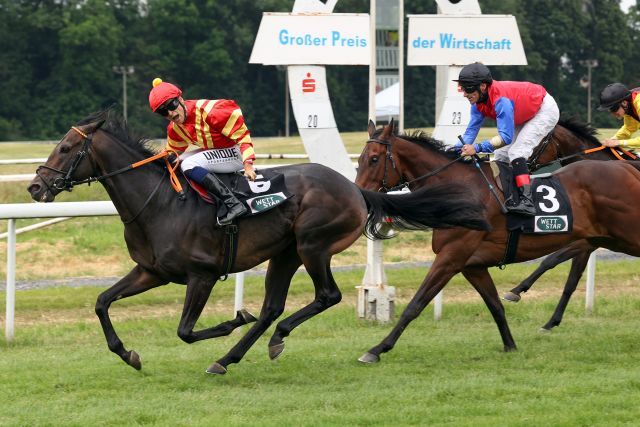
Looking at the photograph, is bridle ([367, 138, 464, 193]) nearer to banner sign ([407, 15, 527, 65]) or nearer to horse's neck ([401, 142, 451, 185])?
horse's neck ([401, 142, 451, 185])

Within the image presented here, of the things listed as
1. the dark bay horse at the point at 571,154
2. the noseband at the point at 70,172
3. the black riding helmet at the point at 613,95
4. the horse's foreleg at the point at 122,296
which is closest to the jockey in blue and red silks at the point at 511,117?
the black riding helmet at the point at 613,95

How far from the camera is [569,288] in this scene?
800cm

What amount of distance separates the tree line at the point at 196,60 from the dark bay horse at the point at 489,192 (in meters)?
35.6

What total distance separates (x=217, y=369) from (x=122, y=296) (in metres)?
0.66

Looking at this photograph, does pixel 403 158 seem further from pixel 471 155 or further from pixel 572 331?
pixel 572 331

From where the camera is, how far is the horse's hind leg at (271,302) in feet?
20.5

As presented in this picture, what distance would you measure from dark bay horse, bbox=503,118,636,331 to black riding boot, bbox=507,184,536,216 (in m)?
1.09

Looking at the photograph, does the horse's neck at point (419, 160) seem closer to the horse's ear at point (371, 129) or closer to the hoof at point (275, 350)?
the horse's ear at point (371, 129)

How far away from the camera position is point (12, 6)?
160 feet

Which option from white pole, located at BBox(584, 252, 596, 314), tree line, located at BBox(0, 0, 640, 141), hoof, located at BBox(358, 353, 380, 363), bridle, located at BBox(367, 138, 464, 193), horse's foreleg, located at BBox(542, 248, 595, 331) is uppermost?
bridle, located at BBox(367, 138, 464, 193)

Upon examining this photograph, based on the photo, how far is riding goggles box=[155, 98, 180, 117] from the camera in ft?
20.1

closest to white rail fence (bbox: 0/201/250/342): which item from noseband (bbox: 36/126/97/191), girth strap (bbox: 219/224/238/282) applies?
girth strap (bbox: 219/224/238/282)

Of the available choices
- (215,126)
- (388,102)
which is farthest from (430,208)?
(388,102)

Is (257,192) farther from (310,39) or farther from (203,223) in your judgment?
(310,39)
